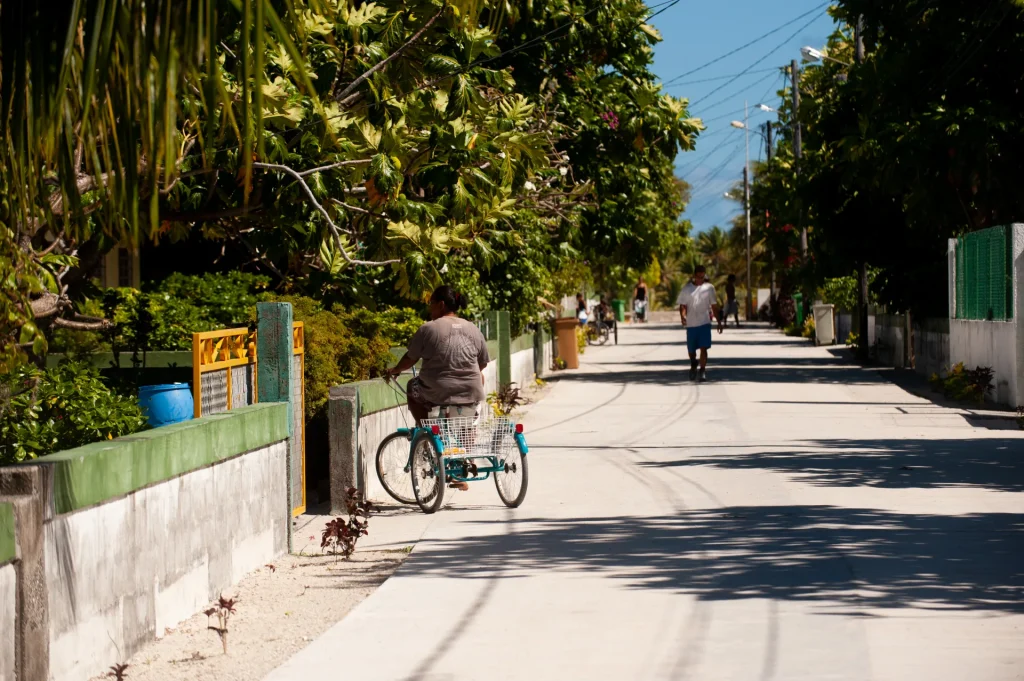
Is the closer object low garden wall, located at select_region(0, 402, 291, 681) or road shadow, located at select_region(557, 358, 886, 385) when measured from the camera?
low garden wall, located at select_region(0, 402, 291, 681)

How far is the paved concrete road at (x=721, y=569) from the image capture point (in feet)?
22.8

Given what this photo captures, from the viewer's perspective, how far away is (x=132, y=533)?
24.0 ft

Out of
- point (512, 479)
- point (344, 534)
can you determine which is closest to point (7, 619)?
point (344, 534)

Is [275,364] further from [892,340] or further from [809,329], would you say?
[809,329]

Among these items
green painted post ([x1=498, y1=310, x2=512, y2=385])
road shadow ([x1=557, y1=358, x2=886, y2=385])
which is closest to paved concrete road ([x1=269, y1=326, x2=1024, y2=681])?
green painted post ([x1=498, y1=310, x2=512, y2=385])

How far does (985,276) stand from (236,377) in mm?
14168

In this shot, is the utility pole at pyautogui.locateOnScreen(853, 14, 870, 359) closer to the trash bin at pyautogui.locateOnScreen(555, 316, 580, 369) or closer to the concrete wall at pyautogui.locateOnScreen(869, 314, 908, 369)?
the concrete wall at pyautogui.locateOnScreen(869, 314, 908, 369)

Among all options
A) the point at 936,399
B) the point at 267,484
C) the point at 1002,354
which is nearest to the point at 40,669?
the point at 267,484

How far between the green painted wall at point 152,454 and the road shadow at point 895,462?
19.0 feet

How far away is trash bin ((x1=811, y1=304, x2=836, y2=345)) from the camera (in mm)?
48000

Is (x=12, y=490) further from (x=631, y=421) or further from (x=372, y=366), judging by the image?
(x=631, y=421)

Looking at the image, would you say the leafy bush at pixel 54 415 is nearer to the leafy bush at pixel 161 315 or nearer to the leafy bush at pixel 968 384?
the leafy bush at pixel 161 315

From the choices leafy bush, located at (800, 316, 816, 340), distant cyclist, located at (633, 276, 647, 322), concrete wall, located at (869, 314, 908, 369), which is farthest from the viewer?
distant cyclist, located at (633, 276, 647, 322)

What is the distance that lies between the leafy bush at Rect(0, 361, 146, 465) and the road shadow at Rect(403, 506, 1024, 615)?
229 cm
